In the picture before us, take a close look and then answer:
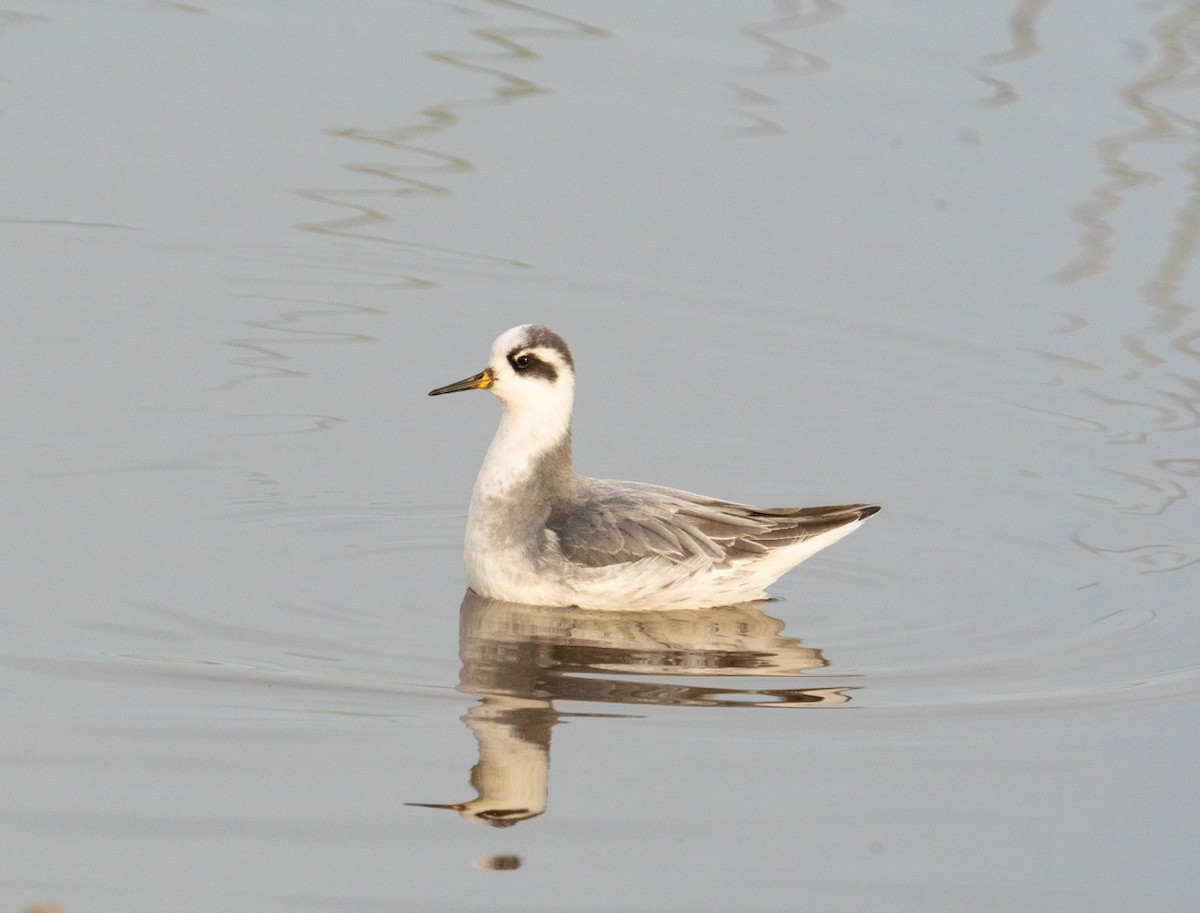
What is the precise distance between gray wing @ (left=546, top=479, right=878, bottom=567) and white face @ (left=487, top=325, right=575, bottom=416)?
508mm

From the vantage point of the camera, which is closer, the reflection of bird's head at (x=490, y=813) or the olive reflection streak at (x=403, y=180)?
the reflection of bird's head at (x=490, y=813)

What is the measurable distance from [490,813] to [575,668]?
1.71 meters

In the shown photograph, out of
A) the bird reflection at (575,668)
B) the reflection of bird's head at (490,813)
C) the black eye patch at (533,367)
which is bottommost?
the reflection of bird's head at (490,813)

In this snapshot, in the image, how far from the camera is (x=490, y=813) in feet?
24.1

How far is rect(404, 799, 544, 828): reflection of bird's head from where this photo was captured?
23.9ft

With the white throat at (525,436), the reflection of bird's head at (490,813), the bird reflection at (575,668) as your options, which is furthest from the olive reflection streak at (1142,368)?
the reflection of bird's head at (490,813)

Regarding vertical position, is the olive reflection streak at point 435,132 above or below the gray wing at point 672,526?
above

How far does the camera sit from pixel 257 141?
14586 millimetres

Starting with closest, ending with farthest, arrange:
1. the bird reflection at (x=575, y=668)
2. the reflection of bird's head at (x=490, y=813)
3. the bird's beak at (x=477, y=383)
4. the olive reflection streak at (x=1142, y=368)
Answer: the reflection of bird's head at (x=490, y=813), the bird reflection at (x=575, y=668), the bird's beak at (x=477, y=383), the olive reflection streak at (x=1142, y=368)

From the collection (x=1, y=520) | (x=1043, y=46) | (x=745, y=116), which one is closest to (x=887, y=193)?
(x=745, y=116)

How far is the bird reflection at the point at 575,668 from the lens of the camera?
7.69 m

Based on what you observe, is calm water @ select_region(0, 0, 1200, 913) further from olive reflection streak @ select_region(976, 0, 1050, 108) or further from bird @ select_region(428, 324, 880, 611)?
bird @ select_region(428, 324, 880, 611)

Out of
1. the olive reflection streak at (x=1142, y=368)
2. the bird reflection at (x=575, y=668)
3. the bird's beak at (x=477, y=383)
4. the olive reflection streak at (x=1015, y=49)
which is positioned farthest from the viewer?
the olive reflection streak at (x=1015, y=49)

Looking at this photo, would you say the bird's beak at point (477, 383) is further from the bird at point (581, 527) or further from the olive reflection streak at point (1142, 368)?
the olive reflection streak at point (1142, 368)
